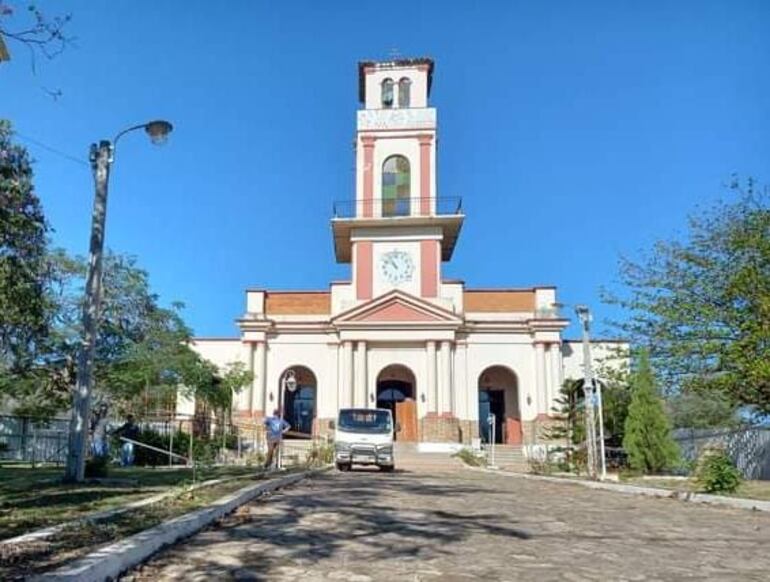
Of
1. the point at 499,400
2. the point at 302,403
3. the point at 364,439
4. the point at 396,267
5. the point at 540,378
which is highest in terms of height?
the point at 396,267

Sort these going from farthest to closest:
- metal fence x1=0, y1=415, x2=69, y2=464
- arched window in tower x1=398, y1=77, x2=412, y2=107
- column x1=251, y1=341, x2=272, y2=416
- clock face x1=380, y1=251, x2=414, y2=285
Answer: arched window in tower x1=398, y1=77, x2=412, y2=107
clock face x1=380, y1=251, x2=414, y2=285
column x1=251, y1=341, x2=272, y2=416
metal fence x1=0, y1=415, x2=69, y2=464

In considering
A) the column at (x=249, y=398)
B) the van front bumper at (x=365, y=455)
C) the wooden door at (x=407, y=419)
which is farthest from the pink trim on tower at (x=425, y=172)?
the van front bumper at (x=365, y=455)

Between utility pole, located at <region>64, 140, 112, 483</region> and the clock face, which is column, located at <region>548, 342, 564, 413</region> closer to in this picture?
the clock face

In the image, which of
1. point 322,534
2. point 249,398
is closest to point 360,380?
point 249,398

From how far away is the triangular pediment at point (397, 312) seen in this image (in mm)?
35594

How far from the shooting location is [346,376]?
35406mm

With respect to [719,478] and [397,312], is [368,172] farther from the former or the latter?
[719,478]

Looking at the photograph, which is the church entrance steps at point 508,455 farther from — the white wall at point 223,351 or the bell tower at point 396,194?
the white wall at point 223,351

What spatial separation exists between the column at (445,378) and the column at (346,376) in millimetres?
4355

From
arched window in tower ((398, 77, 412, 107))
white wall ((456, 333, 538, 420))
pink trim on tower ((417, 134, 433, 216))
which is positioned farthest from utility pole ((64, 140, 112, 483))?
arched window in tower ((398, 77, 412, 107))

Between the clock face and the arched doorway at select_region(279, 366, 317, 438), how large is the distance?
669cm

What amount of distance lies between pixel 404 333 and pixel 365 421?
1372cm

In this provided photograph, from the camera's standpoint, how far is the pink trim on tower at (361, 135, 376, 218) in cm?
3874

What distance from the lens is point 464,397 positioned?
35.8 meters
